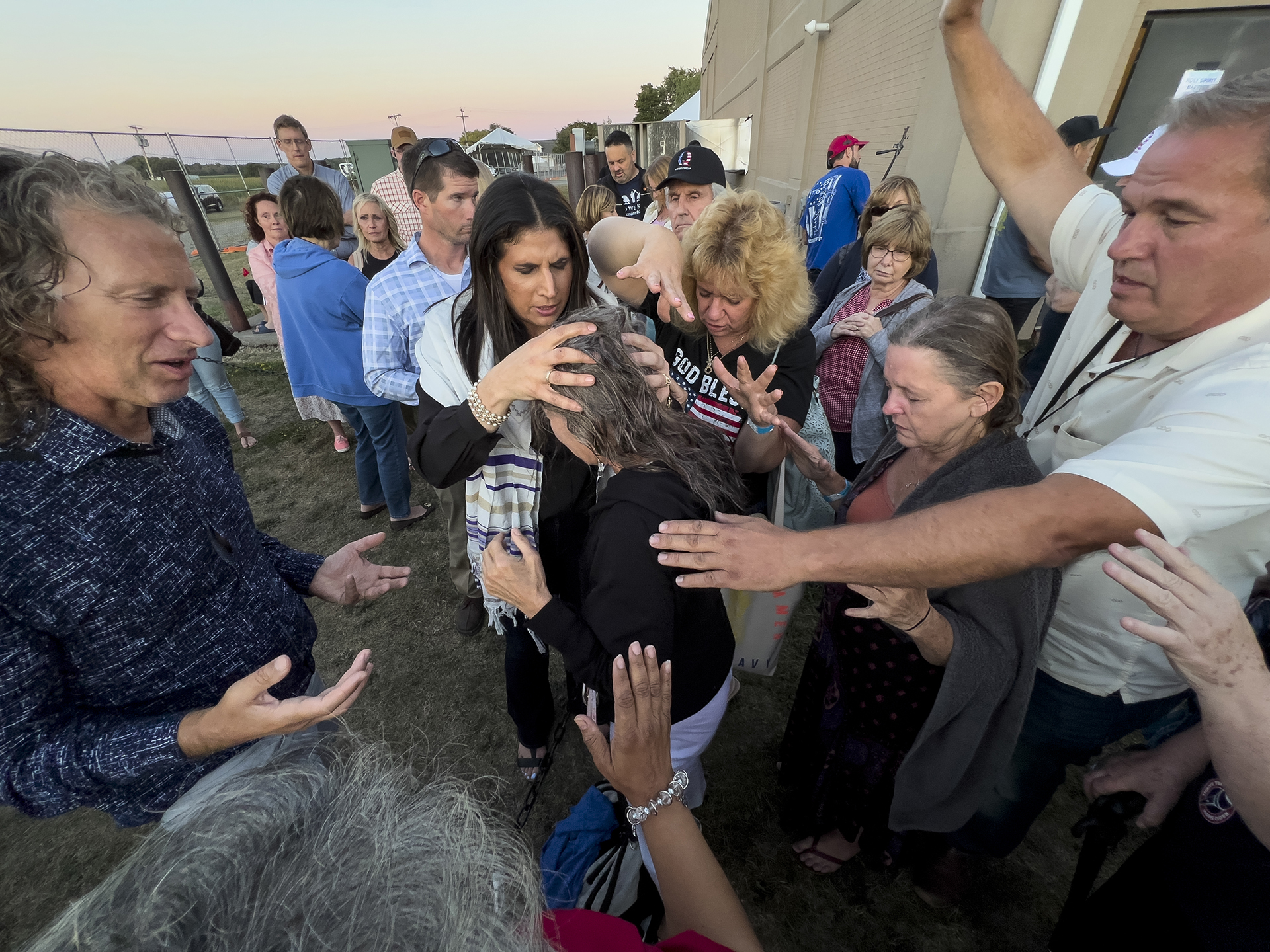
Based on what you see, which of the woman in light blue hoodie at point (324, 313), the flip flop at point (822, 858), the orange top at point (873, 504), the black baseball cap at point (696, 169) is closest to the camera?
the orange top at point (873, 504)

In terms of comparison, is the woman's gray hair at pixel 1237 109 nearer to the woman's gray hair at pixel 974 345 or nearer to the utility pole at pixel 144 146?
the woman's gray hair at pixel 974 345

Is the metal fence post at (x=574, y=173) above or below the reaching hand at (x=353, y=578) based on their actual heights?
above

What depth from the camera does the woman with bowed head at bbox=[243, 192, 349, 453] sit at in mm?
4492

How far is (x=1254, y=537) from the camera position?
4.10 feet

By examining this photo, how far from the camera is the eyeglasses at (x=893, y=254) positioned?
3.14 meters

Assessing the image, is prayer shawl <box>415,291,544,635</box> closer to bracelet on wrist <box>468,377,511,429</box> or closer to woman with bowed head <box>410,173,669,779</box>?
woman with bowed head <box>410,173,669,779</box>

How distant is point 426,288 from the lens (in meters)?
2.93

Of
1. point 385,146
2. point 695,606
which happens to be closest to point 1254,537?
point 695,606

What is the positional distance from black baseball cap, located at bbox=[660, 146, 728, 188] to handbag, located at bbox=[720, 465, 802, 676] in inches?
114

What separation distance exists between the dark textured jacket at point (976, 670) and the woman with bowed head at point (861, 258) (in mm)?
2297

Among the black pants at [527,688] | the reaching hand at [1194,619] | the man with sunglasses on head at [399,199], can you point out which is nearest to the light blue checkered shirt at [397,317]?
the black pants at [527,688]

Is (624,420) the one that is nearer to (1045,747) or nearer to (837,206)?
(1045,747)

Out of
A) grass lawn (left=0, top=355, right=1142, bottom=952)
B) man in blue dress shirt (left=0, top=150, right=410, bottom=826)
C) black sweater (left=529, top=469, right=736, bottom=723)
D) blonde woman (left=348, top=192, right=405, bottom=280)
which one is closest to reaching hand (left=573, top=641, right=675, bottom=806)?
black sweater (left=529, top=469, right=736, bottom=723)

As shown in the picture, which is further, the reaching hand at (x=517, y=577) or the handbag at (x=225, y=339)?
the handbag at (x=225, y=339)
